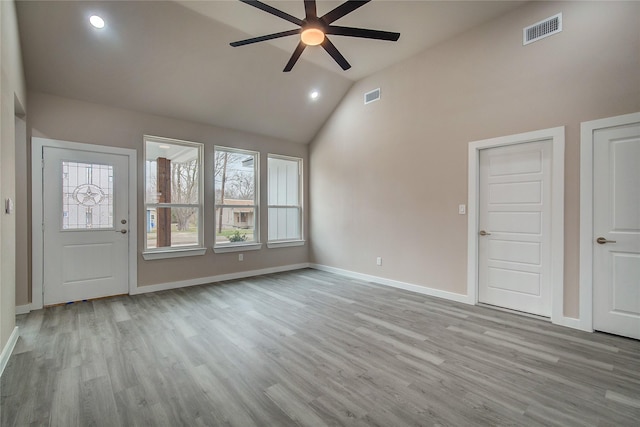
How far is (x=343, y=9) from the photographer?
251 cm

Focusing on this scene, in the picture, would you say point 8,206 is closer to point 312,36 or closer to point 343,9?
point 312,36

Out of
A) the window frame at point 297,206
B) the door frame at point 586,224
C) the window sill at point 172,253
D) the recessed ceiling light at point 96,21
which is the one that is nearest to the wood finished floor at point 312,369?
the door frame at point 586,224

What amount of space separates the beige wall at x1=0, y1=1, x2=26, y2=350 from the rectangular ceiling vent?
506 cm

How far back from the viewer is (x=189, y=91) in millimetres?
4453

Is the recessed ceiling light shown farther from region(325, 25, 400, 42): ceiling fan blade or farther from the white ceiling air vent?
the white ceiling air vent

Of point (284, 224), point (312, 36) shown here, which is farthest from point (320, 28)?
point (284, 224)

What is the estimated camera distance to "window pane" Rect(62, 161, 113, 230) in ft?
13.1

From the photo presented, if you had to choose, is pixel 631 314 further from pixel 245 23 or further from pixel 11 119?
pixel 11 119

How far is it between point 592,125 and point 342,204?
3.63 m

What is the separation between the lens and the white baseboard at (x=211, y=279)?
450 cm

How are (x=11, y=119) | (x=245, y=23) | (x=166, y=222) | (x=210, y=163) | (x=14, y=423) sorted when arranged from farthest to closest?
(x=210, y=163), (x=166, y=222), (x=245, y=23), (x=11, y=119), (x=14, y=423)

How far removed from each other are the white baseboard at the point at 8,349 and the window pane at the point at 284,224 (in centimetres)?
377

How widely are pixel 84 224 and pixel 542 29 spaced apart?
614 centimetres

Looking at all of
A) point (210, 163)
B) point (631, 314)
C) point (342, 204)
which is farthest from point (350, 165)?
point (631, 314)
